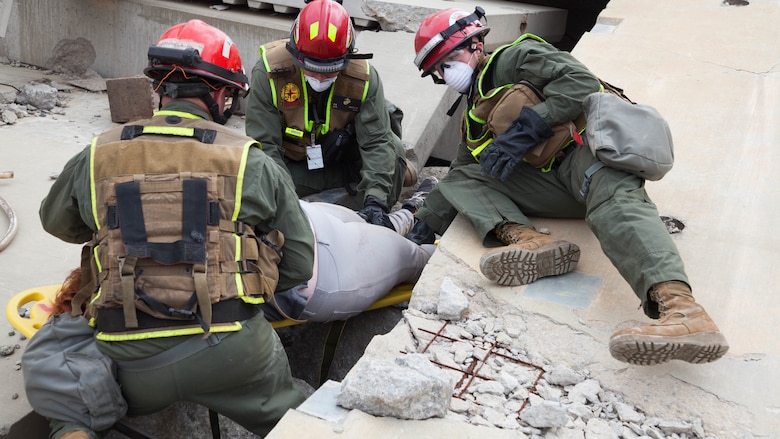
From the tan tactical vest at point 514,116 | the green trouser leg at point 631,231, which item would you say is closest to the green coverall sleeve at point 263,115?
the tan tactical vest at point 514,116

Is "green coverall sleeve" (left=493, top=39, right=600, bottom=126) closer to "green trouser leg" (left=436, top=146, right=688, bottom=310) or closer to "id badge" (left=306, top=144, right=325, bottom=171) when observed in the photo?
"green trouser leg" (left=436, top=146, right=688, bottom=310)

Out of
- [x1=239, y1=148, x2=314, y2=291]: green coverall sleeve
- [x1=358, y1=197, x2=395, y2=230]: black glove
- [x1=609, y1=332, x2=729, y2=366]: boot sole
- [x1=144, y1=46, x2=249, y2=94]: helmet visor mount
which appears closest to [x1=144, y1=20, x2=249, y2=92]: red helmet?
[x1=144, y1=46, x2=249, y2=94]: helmet visor mount

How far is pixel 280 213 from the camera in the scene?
9.30 feet

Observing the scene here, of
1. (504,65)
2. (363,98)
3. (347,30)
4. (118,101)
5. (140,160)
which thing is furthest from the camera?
(118,101)

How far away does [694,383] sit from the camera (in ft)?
8.96

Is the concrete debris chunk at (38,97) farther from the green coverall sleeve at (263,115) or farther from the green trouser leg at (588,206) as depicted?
the green trouser leg at (588,206)

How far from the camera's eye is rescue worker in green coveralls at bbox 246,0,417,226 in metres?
4.25

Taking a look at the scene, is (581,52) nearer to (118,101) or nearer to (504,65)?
(504,65)

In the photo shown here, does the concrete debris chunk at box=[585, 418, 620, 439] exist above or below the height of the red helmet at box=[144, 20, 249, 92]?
below

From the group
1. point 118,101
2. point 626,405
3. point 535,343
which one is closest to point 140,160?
point 535,343

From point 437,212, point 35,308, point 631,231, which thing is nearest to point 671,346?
point 631,231

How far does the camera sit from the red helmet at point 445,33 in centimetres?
381

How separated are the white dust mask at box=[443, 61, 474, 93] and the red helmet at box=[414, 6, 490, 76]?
0.08m

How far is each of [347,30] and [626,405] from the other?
8.54ft
